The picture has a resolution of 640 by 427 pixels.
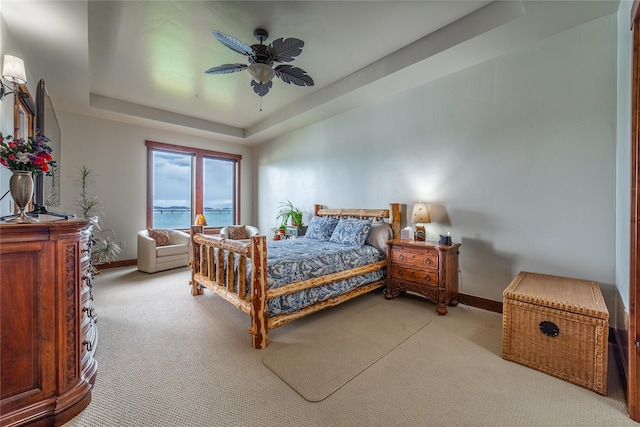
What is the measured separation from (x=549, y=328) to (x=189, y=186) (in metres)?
6.81

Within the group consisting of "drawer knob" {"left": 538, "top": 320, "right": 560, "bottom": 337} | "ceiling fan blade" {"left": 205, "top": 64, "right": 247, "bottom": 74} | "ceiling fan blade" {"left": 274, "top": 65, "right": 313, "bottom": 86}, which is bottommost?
"drawer knob" {"left": 538, "top": 320, "right": 560, "bottom": 337}

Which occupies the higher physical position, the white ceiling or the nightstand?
the white ceiling

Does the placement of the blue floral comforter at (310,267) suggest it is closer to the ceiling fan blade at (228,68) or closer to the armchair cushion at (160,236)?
the ceiling fan blade at (228,68)

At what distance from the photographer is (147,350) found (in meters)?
2.29

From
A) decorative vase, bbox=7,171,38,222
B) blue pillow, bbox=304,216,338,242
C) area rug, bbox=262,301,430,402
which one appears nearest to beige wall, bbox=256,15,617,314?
blue pillow, bbox=304,216,338,242

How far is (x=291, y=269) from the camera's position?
2.65 meters

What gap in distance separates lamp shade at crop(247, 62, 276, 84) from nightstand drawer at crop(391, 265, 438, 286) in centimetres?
277

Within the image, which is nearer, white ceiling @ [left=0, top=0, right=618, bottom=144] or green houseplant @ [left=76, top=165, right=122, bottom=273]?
white ceiling @ [left=0, top=0, right=618, bottom=144]

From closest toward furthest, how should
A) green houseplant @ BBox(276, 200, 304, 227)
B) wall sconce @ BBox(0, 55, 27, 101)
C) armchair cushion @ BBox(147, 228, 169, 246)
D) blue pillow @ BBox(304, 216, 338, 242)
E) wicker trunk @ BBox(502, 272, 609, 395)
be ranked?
wicker trunk @ BBox(502, 272, 609, 395), wall sconce @ BBox(0, 55, 27, 101), blue pillow @ BBox(304, 216, 338, 242), armchair cushion @ BBox(147, 228, 169, 246), green houseplant @ BBox(276, 200, 304, 227)

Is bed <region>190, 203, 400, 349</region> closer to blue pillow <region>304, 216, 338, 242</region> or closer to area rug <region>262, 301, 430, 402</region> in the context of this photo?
blue pillow <region>304, 216, 338, 242</region>

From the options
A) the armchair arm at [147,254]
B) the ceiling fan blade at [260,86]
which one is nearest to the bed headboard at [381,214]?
the ceiling fan blade at [260,86]

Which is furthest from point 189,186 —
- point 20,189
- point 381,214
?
point 20,189

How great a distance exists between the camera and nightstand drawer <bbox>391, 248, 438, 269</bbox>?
10.3 ft

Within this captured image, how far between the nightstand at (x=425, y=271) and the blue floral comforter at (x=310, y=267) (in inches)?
9.8
